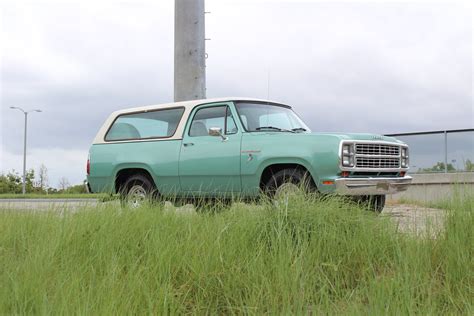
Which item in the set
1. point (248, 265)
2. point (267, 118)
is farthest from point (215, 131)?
point (248, 265)

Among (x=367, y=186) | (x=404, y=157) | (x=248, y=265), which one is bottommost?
(x=248, y=265)

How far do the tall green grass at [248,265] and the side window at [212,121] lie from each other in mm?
2942

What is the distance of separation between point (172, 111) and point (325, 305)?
19.4 ft

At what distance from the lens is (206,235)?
4.22m

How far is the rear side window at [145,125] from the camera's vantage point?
850 centimetres

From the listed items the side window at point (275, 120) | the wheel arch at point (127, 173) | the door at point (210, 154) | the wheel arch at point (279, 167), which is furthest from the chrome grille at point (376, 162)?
the wheel arch at point (127, 173)

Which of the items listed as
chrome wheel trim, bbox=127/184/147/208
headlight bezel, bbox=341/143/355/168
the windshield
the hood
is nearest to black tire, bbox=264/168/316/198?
headlight bezel, bbox=341/143/355/168

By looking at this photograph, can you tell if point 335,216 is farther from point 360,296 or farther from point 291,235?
point 360,296

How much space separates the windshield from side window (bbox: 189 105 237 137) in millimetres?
188

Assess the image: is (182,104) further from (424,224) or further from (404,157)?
(424,224)

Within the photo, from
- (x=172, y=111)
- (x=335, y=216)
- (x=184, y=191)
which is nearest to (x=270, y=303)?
(x=335, y=216)

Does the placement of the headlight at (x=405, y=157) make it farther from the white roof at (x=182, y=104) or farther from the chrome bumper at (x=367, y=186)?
the white roof at (x=182, y=104)

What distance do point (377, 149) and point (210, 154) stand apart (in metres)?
2.49

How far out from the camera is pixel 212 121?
804 centimetres
